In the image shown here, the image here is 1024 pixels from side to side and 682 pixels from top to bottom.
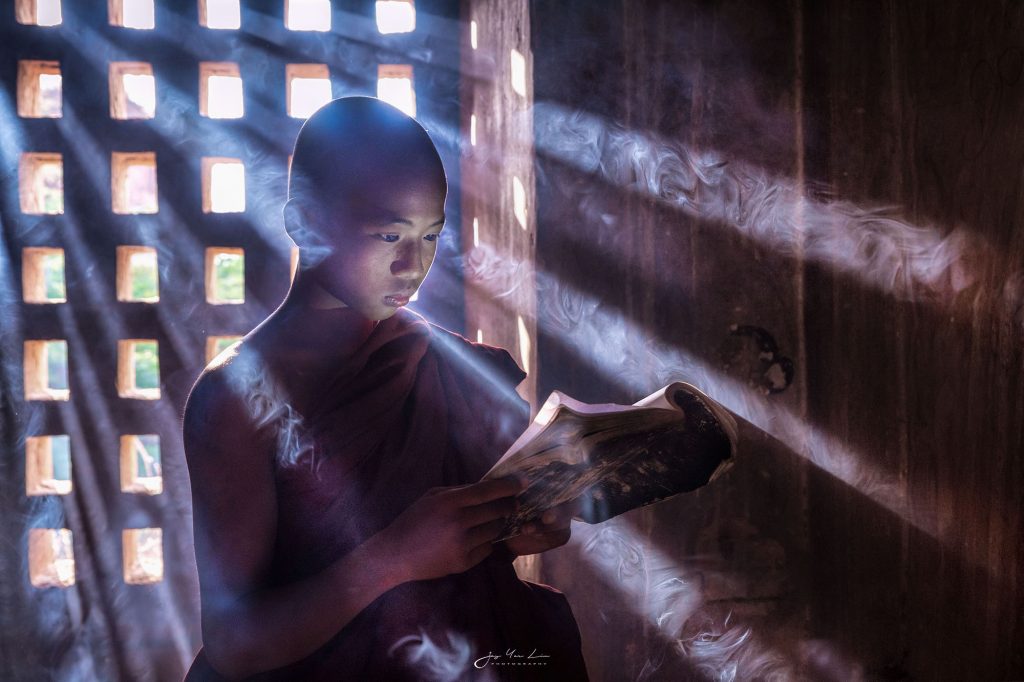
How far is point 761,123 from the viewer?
144cm

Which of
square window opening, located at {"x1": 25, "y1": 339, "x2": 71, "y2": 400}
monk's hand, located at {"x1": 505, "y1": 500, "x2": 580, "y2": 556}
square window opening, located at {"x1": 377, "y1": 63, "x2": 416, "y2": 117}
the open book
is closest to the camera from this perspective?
the open book

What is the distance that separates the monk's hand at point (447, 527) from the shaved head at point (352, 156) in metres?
0.47

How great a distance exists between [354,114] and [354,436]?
1.64 ft

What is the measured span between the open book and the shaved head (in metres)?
0.42

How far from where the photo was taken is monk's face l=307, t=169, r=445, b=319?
102 centimetres

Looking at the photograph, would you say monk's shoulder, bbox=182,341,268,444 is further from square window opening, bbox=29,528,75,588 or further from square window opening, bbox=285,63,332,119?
square window opening, bbox=29,528,75,588

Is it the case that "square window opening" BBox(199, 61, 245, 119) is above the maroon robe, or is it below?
above

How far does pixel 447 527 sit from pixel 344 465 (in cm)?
19

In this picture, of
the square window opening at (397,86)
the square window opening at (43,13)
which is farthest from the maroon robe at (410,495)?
the square window opening at (43,13)

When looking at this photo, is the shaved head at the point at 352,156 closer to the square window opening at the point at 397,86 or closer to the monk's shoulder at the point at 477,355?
the monk's shoulder at the point at 477,355

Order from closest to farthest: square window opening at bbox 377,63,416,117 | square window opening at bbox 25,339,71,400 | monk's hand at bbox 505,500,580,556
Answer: monk's hand at bbox 505,500,580,556, square window opening at bbox 377,63,416,117, square window opening at bbox 25,339,71,400

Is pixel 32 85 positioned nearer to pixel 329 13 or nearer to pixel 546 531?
pixel 329 13

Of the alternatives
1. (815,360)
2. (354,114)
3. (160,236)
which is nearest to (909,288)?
(815,360)

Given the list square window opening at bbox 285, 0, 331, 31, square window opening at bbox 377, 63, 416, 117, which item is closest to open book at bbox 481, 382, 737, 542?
square window opening at bbox 377, 63, 416, 117
